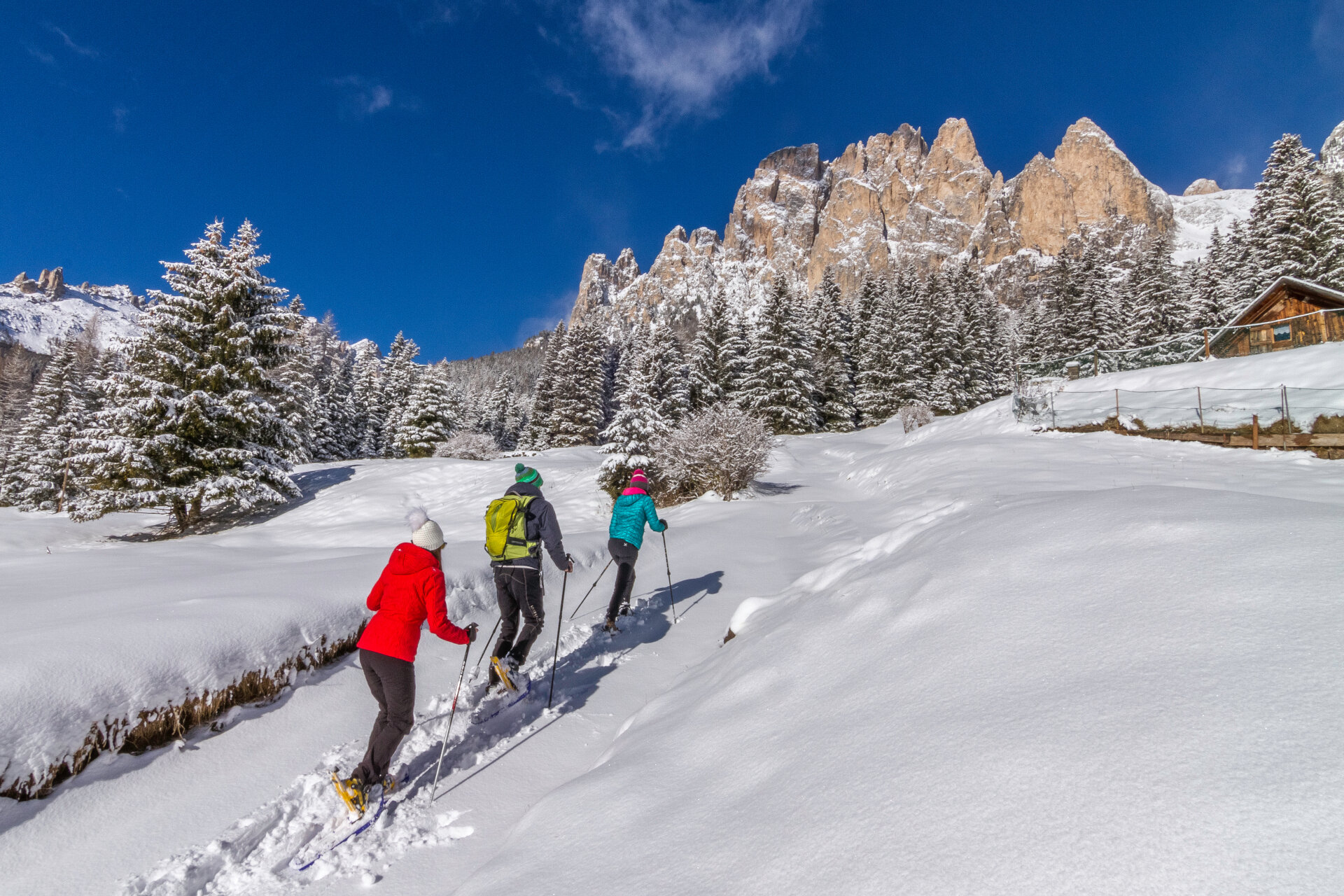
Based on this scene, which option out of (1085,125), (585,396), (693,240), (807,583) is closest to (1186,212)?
(1085,125)

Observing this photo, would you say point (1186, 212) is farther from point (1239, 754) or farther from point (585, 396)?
point (1239, 754)

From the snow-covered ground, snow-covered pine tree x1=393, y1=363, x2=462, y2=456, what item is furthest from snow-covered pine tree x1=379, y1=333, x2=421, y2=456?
the snow-covered ground

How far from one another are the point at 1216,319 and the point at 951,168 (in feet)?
385

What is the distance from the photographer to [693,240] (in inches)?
7023

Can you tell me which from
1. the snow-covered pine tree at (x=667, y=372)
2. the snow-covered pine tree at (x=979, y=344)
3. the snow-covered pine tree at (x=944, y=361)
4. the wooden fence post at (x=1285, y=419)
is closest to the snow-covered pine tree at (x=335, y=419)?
the snow-covered pine tree at (x=667, y=372)

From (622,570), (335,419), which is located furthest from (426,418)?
(622,570)

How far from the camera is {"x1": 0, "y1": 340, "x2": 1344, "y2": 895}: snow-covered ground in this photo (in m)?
1.70

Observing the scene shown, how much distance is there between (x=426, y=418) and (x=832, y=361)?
2651 cm

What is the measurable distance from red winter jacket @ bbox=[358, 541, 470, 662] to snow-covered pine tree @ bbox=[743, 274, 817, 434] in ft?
101

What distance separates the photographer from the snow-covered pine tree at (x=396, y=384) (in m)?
38.4

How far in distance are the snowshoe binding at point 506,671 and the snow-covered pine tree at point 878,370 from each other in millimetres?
37631

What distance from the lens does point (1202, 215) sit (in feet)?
422

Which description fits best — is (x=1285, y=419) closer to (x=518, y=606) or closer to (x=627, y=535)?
(x=627, y=535)

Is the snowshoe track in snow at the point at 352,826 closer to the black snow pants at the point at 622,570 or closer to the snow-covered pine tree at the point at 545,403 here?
the black snow pants at the point at 622,570
